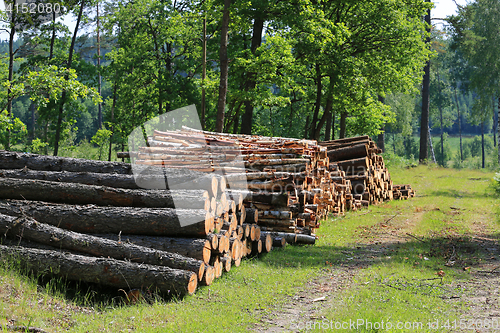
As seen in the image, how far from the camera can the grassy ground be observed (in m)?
5.16

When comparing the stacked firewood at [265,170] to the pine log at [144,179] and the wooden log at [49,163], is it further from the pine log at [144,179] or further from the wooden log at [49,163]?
the wooden log at [49,163]

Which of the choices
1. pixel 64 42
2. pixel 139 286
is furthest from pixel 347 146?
pixel 64 42

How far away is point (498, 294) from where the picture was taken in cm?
616

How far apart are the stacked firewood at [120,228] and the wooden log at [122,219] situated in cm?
2

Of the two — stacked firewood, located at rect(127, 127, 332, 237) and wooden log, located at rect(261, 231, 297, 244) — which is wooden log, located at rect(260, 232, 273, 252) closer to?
stacked firewood, located at rect(127, 127, 332, 237)

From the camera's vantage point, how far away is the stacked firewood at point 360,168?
15055 mm

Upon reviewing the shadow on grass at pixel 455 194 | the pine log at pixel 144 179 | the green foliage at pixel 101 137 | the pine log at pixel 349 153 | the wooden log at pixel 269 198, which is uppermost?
the green foliage at pixel 101 137

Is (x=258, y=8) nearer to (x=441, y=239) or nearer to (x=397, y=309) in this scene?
(x=441, y=239)

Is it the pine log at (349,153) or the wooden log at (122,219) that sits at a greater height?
the pine log at (349,153)

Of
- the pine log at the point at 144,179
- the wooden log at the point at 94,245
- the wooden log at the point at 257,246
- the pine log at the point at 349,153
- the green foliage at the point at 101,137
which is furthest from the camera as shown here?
the green foliage at the point at 101,137

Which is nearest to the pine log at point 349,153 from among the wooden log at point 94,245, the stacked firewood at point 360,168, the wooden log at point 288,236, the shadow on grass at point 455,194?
the stacked firewood at point 360,168

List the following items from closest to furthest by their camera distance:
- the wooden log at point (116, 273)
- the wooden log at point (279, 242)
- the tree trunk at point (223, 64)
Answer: the wooden log at point (116, 273) < the wooden log at point (279, 242) < the tree trunk at point (223, 64)

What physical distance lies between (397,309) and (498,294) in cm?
178

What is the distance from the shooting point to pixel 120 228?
668 centimetres
